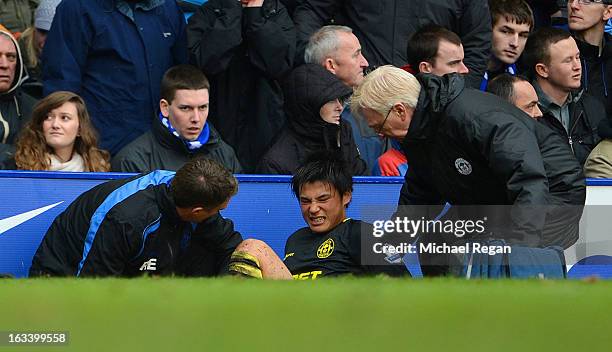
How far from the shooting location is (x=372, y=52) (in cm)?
802

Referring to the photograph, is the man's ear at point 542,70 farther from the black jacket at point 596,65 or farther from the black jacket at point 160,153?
the black jacket at point 160,153

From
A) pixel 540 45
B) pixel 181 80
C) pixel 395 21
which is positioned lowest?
pixel 181 80

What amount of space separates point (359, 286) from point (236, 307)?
1.19 feet

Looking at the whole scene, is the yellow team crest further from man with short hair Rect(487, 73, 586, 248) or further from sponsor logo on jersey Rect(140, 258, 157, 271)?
man with short hair Rect(487, 73, 586, 248)

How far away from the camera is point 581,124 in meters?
8.00

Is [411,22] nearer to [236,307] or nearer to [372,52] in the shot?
[372,52]

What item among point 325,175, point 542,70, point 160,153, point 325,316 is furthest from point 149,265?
point 542,70

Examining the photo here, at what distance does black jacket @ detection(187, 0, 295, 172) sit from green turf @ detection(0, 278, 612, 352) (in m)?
4.40

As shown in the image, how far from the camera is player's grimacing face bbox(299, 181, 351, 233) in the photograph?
6.21 m

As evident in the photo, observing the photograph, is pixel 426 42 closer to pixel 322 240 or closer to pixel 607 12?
pixel 607 12

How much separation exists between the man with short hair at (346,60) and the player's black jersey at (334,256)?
1.57 meters

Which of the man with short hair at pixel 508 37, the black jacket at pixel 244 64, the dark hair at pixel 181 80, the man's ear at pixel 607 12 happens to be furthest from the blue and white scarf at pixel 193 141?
the man's ear at pixel 607 12

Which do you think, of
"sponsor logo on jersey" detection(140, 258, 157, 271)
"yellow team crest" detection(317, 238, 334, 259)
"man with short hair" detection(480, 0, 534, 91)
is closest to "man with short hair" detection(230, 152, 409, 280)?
"yellow team crest" detection(317, 238, 334, 259)

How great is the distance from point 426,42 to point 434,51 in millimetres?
85
